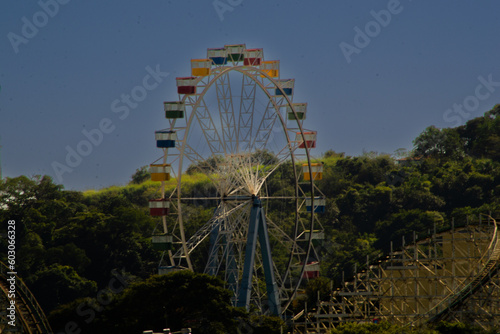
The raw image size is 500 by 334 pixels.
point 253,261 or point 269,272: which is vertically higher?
point 253,261

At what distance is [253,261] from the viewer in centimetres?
5722

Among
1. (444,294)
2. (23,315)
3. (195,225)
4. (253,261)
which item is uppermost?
(195,225)

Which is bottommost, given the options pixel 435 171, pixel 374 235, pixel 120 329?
pixel 120 329

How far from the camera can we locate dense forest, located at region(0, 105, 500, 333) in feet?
184

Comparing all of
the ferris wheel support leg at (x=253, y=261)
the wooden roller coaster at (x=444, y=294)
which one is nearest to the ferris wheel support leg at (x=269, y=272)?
the ferris wheel support leg at (x=253, y=261)

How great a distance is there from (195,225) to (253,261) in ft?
141

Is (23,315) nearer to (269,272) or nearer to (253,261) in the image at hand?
(253,261)

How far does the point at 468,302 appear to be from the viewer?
47500mm

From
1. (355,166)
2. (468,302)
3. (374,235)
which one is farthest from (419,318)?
(355,166)

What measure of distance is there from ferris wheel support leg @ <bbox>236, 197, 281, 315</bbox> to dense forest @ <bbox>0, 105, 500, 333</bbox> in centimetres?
148

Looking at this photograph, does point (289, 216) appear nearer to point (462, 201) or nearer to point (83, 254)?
point (462, 201)

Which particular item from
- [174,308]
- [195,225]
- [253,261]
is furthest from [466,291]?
[195,225]

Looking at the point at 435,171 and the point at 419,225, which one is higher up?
the point at 435,171

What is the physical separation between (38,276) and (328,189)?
157ft
